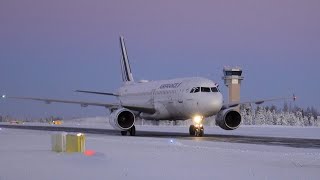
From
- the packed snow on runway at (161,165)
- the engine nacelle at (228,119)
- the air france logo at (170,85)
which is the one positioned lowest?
the packed snow on runway at (161,165)

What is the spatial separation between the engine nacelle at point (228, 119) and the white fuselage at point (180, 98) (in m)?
2.12

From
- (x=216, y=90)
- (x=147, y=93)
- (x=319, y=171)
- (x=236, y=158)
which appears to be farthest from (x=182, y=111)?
(x=319, y=171)

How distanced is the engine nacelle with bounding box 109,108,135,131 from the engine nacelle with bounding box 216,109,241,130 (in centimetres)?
598

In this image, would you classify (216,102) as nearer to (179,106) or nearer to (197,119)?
(197,119)

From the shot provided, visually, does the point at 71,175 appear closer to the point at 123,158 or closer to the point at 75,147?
the point at 123,158

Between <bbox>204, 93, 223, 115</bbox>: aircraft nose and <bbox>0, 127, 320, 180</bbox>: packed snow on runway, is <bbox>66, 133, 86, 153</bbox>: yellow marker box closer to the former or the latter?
<bbox>0, 127, 320, 180</bbox>: packed snow on runway

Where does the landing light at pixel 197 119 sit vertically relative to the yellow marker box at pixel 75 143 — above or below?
above

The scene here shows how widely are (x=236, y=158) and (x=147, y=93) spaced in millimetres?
25264

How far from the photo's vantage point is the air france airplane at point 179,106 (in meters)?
36.0

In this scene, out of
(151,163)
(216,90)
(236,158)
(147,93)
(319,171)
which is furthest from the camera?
(147,93)

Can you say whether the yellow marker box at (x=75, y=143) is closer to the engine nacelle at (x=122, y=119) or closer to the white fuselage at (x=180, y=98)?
the white fuselage at (x=180, y=98)

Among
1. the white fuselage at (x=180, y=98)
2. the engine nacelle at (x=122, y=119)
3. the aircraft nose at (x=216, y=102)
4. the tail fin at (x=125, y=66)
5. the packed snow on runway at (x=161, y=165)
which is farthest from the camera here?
the tail fin at (x=125, y=66)

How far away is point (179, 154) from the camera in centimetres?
1964

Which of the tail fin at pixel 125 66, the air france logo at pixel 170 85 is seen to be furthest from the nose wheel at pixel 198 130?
the tail fin at pixel 125 66
